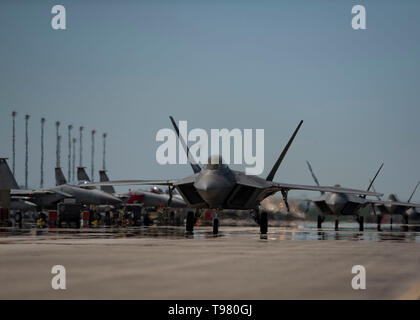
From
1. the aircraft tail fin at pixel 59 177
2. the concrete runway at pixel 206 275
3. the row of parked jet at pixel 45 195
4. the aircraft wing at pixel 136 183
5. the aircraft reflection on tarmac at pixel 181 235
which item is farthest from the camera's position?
the aircraft tail fin at pixel 59 177

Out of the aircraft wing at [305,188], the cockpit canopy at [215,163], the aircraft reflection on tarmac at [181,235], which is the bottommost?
the aircraft reflection on tarmac at [181,235]

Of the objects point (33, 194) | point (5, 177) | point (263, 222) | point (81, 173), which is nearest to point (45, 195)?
point (33, 194)

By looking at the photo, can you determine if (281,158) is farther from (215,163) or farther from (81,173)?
(81,173)

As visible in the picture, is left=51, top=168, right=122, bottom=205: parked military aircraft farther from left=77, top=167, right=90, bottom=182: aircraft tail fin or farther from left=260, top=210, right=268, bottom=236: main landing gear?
left=260, top=210, right=268, bottom=236: main landing gear

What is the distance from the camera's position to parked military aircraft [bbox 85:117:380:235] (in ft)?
72.4

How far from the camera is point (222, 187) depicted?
21.9m

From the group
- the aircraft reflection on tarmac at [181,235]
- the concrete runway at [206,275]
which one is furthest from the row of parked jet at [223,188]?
the concrete runway at [206,275]

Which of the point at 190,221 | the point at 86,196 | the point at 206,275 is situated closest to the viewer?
the point at 206,275

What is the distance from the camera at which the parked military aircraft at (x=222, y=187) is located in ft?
72.4

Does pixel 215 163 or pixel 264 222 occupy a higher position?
pixel 215 163

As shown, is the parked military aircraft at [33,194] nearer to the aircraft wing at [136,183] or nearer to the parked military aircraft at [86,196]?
the parked military aircraft at [86,196]

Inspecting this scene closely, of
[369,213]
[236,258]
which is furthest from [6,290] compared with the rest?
[369,213]

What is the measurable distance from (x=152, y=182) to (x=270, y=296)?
64.1 feet

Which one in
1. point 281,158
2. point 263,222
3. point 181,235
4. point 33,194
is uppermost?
point 281,158
